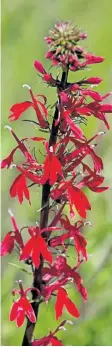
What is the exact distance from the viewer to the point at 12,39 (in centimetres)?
115

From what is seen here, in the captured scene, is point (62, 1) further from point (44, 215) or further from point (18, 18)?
point (44, 215)

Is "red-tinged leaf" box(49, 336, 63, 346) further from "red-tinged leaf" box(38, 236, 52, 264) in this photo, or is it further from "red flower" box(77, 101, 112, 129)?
"red flower" box(77, 101, 112, 129)

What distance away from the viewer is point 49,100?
1093 mm

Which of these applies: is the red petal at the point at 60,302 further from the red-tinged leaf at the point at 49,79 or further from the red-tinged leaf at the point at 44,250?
the red-tinged leaf at the point at 49,79

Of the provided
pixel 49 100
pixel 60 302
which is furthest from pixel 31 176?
pixel 49 100

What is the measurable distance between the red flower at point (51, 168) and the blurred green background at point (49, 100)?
426 millimetres

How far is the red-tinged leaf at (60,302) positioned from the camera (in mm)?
691

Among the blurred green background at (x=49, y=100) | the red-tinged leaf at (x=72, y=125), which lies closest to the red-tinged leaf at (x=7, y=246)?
the red-tinged leaf at (x=72, y=125)

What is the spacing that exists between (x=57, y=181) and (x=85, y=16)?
1.90 feet

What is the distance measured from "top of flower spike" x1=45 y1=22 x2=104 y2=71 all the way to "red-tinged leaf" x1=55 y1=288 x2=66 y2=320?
215 millimetres

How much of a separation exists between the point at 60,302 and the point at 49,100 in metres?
0.46

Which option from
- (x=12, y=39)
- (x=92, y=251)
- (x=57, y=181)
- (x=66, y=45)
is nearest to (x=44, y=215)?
(x=57, y=181)

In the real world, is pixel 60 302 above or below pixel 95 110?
below

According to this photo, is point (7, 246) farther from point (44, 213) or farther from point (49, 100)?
point (49, 100)
